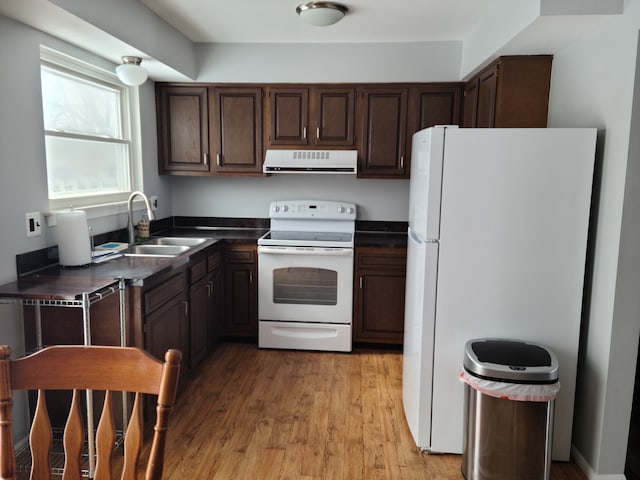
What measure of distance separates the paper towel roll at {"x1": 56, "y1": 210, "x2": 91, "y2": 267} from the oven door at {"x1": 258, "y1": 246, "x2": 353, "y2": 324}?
1.37 meters

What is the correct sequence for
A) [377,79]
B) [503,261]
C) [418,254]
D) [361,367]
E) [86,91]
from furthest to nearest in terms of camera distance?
[377,79] → [361,367] → [86,91] → [418,254] → [503,261]

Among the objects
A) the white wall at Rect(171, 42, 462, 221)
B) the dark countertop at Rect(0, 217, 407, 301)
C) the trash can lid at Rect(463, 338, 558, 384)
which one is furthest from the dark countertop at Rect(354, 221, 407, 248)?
the trash can lid at Rect(463, 338, 558, 384)

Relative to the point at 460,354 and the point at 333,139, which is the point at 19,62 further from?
the point at 460,354

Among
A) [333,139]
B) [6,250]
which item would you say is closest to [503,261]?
[333,139]

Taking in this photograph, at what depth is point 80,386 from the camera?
3.77 feet

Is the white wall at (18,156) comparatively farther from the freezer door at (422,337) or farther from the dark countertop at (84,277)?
the freezer door at (422,337)

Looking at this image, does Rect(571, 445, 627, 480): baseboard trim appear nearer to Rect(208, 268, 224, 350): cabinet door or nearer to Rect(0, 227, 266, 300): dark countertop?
Rect(0, 227, 266, 300): dark countertop

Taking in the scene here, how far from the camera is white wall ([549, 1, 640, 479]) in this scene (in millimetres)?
2037

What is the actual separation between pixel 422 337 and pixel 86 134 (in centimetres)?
244

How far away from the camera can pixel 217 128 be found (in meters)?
3.91

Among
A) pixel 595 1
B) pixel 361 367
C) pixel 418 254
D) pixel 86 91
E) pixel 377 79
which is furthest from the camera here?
pixel 377 79

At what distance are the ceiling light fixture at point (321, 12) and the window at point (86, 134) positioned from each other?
1398 mm


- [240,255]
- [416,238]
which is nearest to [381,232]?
[240,255]

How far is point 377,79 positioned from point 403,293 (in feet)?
5.59
